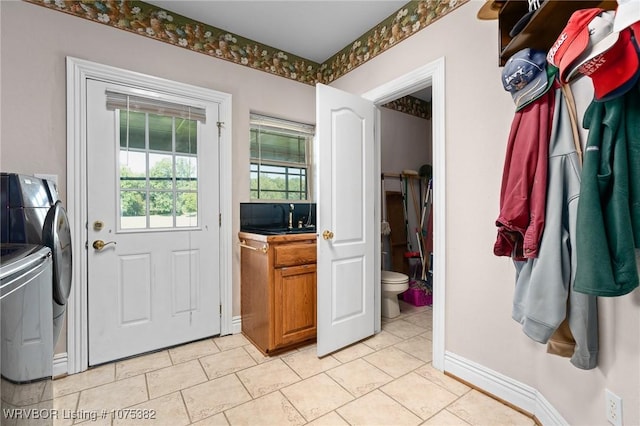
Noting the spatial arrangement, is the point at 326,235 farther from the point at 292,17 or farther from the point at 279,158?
the point at 292,17

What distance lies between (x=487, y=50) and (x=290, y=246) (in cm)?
A: 178

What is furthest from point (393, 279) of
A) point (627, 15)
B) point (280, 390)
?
point (627, 15)

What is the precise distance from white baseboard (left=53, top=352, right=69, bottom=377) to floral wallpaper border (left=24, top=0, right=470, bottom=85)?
224 centimetres

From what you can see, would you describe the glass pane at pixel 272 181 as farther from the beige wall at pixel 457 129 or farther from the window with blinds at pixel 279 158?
the beige wall at pixel 457 129

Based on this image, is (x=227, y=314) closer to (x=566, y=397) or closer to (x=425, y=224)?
(x=566, y=397)

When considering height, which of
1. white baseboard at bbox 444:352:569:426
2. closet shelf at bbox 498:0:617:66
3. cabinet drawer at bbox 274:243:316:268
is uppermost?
closet shelf at bbox 498:0:617:66

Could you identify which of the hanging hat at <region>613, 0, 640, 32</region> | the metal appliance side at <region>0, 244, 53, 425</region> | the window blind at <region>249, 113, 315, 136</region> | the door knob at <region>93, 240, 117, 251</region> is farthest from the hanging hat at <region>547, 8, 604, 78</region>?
the door knob at <region>93, 240, 117, 251</region>

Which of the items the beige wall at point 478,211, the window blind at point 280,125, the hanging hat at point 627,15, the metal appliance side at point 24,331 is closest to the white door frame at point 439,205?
the beige wall at point 478,211

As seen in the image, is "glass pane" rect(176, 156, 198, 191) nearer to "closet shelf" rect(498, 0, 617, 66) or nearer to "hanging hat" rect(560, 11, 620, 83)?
"closet shelf" rect(498, 0, 617, 66)

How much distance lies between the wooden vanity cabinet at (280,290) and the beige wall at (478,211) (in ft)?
3.33

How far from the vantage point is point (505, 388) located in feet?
5.32

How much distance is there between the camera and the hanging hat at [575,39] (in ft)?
2.96

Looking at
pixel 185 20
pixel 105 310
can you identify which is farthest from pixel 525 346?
pixel 185 20

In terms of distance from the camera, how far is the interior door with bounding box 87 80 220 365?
78.9 inches
